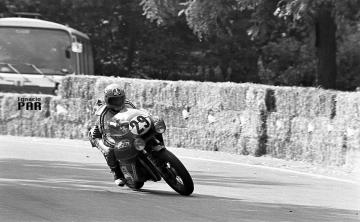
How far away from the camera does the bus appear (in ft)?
83.6

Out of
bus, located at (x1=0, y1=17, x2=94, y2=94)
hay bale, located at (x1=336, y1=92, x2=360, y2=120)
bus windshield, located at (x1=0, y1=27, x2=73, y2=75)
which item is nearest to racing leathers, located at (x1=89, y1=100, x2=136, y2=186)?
hay bale, located at (x1=336, y1=92, x2=360, y2=120)

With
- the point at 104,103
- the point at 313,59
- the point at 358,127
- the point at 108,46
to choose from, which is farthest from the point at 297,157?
the point at 108,46

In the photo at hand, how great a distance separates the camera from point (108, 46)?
123 ft

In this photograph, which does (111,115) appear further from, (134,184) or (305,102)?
(305,102)

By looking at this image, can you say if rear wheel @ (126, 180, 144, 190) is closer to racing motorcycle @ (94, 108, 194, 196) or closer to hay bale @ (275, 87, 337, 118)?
racing motorcycle @ (94, 108, 194, 196)

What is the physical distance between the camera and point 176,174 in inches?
448

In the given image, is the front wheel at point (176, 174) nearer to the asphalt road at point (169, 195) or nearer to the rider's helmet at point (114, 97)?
the asphalt road at point (169, 195)

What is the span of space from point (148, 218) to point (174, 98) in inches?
452

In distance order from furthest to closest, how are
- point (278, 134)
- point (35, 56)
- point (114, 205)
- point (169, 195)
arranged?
point (35, 56), point (278, 134), point (169, 195), point (114, 205)

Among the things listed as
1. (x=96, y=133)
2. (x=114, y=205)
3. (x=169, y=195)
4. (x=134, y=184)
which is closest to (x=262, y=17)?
(x=96, y=133)

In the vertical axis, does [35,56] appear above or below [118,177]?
above

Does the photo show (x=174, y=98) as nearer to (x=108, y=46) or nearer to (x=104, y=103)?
(x=104, y=103)

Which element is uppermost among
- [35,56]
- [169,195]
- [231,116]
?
[35,56]

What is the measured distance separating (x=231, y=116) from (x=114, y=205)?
9133 millimetres
